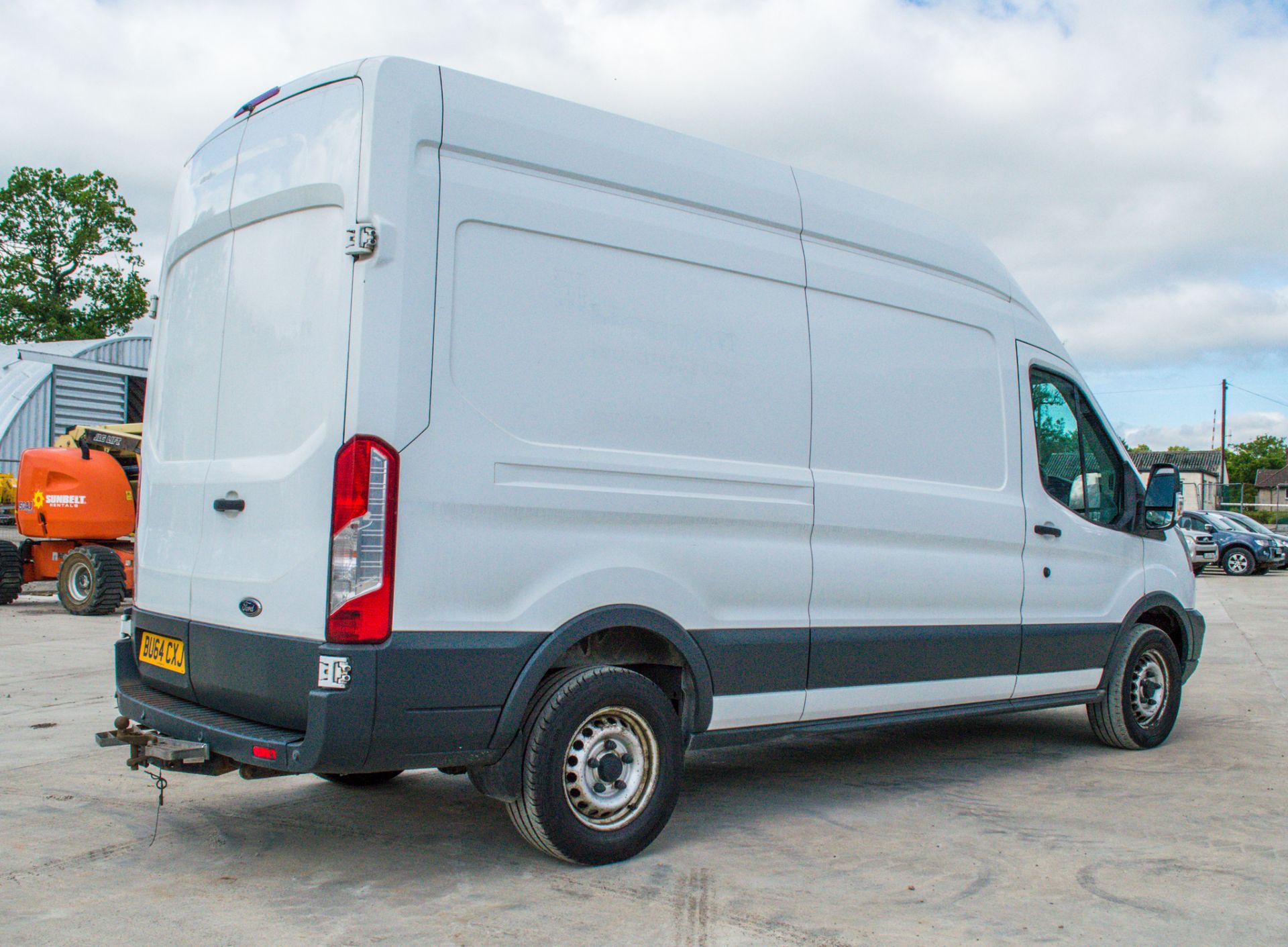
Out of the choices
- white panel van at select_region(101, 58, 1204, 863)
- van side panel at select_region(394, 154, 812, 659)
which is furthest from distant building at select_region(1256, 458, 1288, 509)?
van side panel at select_region(394, 154, 812, 659)

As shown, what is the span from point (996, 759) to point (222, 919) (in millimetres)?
4208

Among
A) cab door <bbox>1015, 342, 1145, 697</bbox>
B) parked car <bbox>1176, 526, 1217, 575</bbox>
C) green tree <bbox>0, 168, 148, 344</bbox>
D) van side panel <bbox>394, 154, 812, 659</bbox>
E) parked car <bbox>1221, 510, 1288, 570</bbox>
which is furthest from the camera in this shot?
green tree <bbox>0, 168, 148, 344</bbox>

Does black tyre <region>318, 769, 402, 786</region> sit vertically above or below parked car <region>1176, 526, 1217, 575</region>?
below

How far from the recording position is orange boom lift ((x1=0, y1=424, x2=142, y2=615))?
1348cm

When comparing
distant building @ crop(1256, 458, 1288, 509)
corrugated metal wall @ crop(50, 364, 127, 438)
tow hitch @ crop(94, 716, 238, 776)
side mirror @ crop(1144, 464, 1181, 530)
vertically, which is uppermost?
distant building @ crop(1256, 458, 1288, 509)

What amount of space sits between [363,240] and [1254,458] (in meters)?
128

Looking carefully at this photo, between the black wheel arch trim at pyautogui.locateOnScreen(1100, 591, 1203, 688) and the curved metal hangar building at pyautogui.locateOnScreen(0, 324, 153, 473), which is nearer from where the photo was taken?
the black wheel arch trim at pyautogui.locateOnScreen(1100, 591, 1203, 688)

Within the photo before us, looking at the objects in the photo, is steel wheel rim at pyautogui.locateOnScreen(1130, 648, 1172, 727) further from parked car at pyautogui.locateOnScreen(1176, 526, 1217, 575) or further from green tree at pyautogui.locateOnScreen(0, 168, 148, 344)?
green tree at pyautogui.locateOnScreen(0, 168, 148, 344)

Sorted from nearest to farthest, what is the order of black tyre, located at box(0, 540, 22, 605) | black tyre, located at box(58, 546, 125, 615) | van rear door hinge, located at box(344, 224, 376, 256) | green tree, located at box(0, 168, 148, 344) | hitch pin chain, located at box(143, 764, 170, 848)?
1. van rear door hinge, located at box(344, 224, 376, 256)
2. hitch pin chain, located at box(143, 764, 170, 848)
3. black tyre, located at box(58, 546, 125, 615)
4. black tyre, located at box(0, 540, 22, 605)
5. green tree, located at box(0, 168, 148, 344)

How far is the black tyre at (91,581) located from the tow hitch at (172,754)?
9.79m

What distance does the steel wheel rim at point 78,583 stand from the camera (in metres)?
13.4

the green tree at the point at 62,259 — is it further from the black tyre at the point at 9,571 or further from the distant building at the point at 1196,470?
the distant building at the point at 1196,470

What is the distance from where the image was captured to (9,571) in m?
14.2

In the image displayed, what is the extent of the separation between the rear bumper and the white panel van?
13 millimetres
